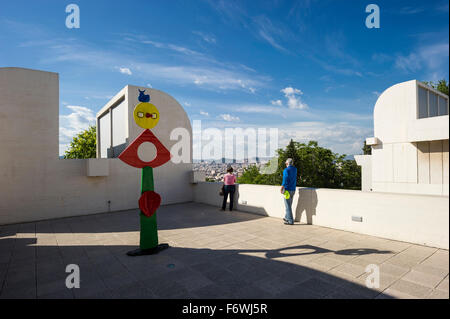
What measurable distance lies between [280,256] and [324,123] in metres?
36.2

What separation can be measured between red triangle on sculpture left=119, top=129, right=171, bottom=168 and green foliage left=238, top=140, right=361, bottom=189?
98.3 ft

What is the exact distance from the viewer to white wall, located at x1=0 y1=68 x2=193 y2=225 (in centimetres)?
746

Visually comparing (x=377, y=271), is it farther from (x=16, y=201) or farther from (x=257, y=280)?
(x=16, y=201)

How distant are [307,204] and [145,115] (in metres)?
4.65

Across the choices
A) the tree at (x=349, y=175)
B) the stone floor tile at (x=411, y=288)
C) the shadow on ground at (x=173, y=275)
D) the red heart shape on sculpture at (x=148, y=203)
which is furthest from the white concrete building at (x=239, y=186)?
the tree at (x=349, y=175)

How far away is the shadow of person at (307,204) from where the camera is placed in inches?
246

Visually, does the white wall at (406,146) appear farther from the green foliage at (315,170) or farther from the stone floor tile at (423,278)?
the green foliage at (315,170)

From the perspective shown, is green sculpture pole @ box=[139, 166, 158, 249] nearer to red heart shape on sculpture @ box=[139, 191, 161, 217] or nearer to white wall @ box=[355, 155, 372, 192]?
red heart shape on sculpture @ box=[139, 191, 161, 217]

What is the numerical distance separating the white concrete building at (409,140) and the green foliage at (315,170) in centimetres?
2640

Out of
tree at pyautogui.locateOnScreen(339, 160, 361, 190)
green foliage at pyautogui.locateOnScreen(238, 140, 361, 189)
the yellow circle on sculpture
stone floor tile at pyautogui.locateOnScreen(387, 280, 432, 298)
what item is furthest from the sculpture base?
tree at pyautogui.locateOnScreen(339, 160, 361, 190)

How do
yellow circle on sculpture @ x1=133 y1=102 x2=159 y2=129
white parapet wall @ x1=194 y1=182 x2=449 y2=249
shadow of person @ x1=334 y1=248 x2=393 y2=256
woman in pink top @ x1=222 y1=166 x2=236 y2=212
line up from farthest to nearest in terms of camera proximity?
woman in pink top @ x1=222 y1=166 x2=236 y2=212
yellow circle on sculpture @ x1=133 y1=102 x2=159 y2=129
white parapet wall @ x1=194 y1=182 x2=449 y2=249
shadow of person @ x1=334 y1=248 x2=393 y2=256

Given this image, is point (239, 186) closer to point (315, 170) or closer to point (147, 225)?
point (147, 225)
